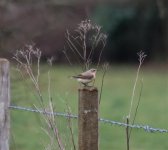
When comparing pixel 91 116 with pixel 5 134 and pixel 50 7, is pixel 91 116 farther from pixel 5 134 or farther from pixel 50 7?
pixel 50 7

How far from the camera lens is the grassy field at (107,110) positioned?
11.7m

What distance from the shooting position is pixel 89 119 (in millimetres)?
6219

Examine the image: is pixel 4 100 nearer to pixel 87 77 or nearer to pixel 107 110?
pixel 87 77

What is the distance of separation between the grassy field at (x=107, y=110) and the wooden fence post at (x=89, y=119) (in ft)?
2.70

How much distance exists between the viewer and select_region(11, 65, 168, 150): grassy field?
11711 millimetres

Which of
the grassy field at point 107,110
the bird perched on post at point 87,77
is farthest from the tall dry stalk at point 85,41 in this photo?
Answer: the grassy field at point 107,110

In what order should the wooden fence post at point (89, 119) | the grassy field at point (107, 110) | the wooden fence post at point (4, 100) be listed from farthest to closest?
the grassy field at point (107, 110), the wooden fence post at point (4, 100), the wooden fence post at point (89, 119)

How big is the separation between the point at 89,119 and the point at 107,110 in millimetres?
16147

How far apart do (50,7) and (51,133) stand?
7005 mm

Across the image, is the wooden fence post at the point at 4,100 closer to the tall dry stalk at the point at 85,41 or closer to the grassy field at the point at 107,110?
the grassy field at the point at 107,110

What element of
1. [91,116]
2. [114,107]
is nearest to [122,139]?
[114,107]

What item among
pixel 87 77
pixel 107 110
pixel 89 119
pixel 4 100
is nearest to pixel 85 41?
pixel 87 77

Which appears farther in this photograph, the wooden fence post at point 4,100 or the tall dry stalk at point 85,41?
the wooden fence post at point 4,100

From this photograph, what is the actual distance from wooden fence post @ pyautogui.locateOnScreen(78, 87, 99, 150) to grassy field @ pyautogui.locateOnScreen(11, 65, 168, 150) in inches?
32.4
